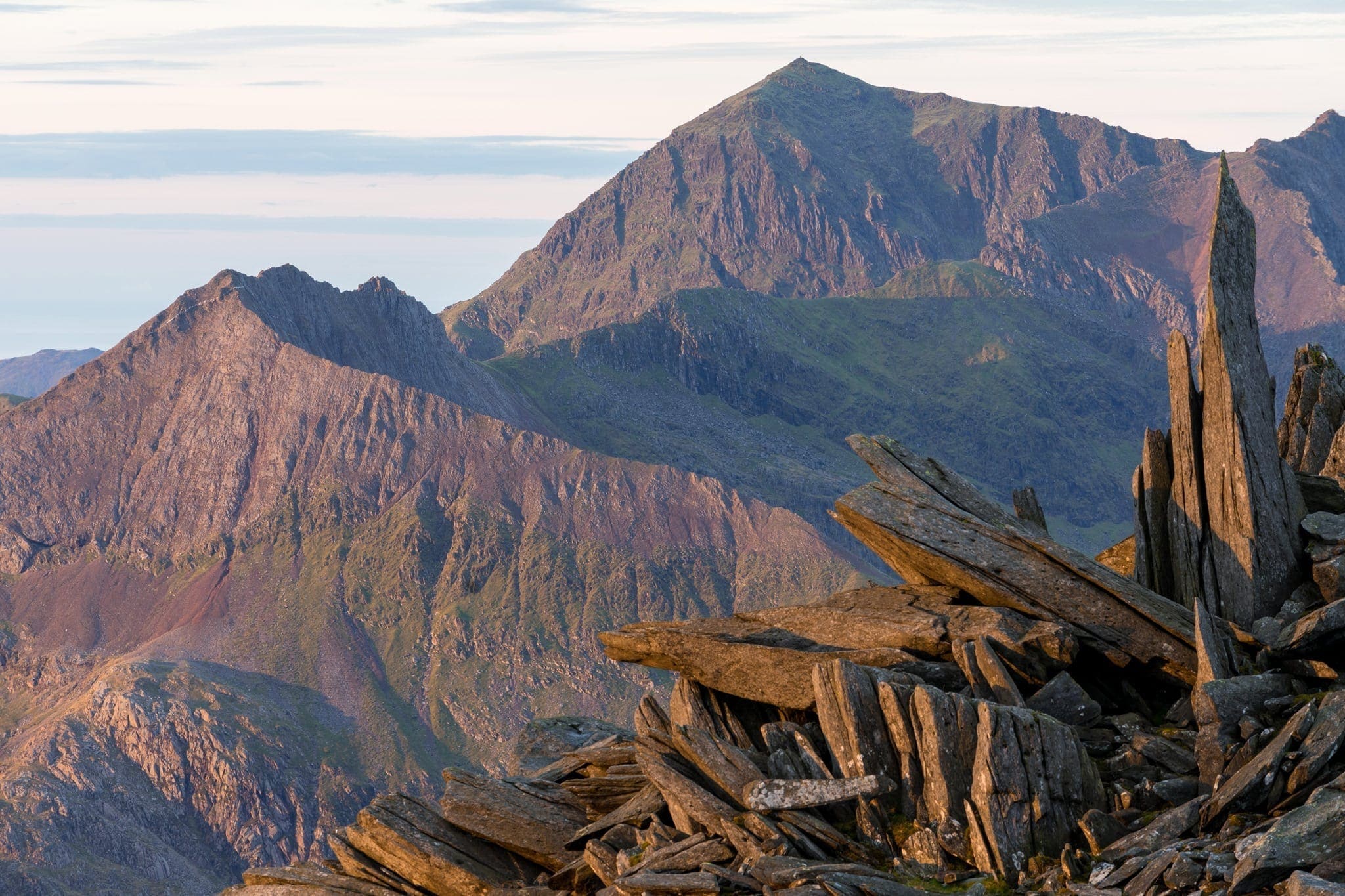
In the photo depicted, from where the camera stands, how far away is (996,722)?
30.8 meters

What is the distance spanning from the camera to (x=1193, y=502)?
38188 millimetres

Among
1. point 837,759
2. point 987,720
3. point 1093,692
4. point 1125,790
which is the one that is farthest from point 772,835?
point 1093,692

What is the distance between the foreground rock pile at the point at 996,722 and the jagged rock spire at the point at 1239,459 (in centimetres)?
9

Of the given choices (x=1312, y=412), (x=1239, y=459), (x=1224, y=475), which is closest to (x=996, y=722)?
(x=1224, y=475)

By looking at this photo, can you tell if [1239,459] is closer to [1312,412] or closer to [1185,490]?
[1185,490]

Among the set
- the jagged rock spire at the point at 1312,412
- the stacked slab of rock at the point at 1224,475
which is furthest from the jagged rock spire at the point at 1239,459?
the jagged rock spire at the point at 1312,412

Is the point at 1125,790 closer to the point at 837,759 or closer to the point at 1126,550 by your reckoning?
the point at 837,759

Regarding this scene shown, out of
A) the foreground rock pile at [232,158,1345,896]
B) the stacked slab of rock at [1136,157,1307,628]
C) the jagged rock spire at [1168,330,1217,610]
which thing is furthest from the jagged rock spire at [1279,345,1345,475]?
the jagged rock spire at [1168,330,1217,610]

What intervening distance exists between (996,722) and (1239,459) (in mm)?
11446

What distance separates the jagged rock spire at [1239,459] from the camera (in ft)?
120

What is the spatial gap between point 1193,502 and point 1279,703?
8.49m

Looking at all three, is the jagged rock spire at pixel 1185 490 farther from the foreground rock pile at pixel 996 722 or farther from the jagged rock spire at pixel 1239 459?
the jagged rock spire at pixel 1239 459

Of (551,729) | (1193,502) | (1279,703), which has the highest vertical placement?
(1193,502)

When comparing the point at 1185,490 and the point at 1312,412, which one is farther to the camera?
the point at 1312,412
